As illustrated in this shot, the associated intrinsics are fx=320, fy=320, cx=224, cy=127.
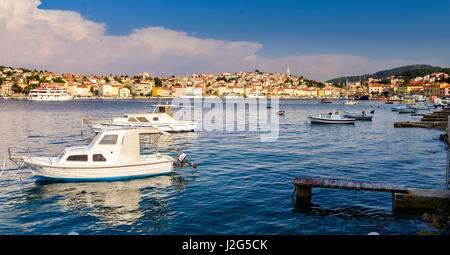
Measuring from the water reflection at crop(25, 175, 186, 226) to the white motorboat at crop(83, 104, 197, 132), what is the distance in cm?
1674

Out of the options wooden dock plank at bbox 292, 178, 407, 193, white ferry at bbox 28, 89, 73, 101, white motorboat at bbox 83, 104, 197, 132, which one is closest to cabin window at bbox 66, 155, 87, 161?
wooden dock plank at bbox 292, 178, 407, 193

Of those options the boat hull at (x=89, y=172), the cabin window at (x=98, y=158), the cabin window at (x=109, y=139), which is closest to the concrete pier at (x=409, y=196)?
the boat hull at (x=89, y=172)

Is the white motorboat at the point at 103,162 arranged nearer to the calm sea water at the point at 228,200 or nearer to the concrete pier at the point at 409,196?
the calm sea water at the point at 228,200

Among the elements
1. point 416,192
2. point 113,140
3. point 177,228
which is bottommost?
point 177,228

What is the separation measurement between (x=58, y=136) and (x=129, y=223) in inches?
946

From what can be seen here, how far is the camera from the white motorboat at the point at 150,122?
99.0 feet

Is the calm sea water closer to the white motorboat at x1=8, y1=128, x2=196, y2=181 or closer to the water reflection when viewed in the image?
the water reflection

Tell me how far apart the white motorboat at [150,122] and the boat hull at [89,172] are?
52.5 feet

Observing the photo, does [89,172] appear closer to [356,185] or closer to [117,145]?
[117,145]

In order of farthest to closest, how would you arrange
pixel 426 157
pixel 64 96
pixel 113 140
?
pixel 64 96, pixel 426 157, pixel 113 140

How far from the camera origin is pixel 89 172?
1343cm
